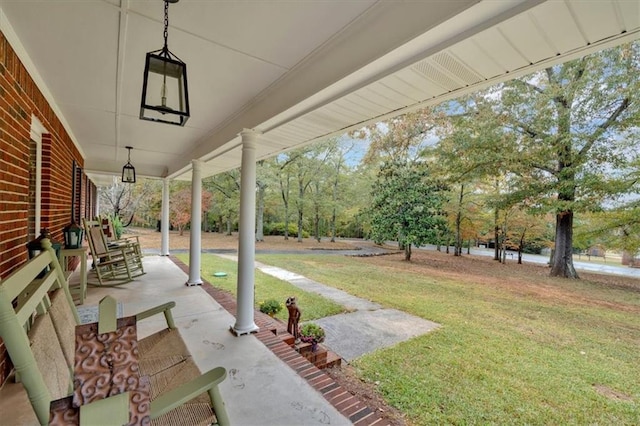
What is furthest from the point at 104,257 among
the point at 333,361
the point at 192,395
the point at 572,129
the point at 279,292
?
the point at 572,129

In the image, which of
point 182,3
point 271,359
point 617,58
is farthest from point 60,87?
point 617,58

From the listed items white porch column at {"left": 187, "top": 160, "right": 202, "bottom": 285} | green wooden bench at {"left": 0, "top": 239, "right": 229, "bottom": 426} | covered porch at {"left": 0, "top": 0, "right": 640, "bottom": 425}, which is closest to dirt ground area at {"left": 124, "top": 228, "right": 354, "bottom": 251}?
white porch column at {"left": 187, "top": 160, "right": 202, "bottom": 285}

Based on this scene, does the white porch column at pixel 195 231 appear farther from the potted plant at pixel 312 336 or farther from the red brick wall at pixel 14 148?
the potted plant at pixel 312 336

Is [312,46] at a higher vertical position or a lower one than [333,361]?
higher

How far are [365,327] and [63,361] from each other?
3525 millimetres

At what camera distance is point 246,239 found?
3.28 m

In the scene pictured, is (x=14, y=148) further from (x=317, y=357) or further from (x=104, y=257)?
(x=104, y=257)

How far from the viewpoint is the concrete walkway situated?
3598mm

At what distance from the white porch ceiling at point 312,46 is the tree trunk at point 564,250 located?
973 cm

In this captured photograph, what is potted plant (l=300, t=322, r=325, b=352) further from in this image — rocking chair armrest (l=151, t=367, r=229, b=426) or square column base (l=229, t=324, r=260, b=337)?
rocking chair armrest (l=151, t=367, r=229, b=426)

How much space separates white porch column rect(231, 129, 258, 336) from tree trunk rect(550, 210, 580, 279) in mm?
9884

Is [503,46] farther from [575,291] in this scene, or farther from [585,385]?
[575,291]

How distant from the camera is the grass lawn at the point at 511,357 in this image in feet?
8.25

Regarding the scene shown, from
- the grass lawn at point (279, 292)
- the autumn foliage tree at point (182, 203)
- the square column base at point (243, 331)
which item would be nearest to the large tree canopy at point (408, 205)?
the grass lawn at point (279, 292)
